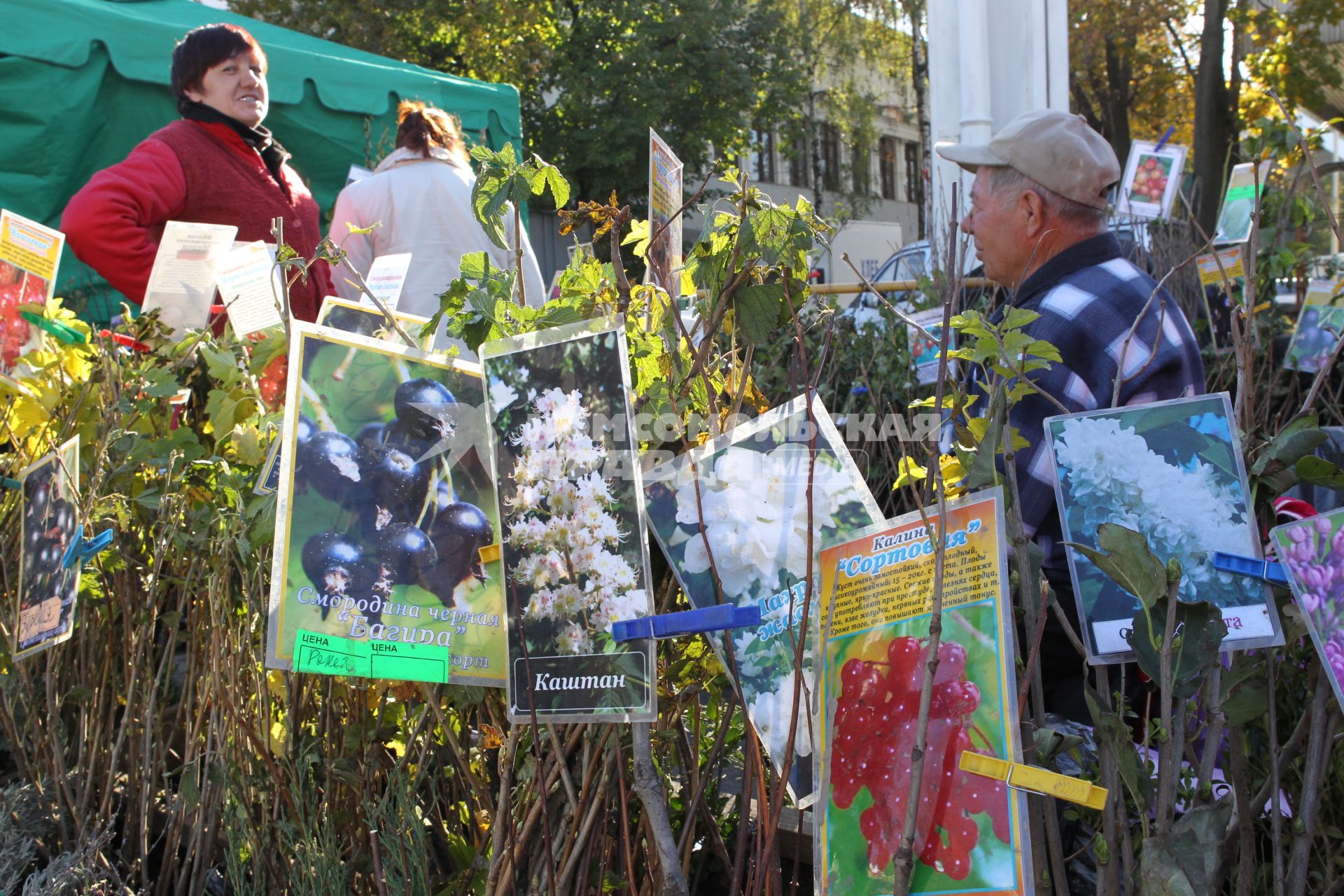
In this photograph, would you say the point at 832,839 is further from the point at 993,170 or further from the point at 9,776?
the point at 9,776

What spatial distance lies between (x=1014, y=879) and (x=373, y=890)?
0.98m

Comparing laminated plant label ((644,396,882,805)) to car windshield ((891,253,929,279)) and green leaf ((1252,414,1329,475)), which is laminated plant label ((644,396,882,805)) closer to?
Result: green leaf ((1252,414,1329,475))

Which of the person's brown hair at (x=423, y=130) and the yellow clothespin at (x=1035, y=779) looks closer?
the yellow clothespin at (x=1035, y=779)

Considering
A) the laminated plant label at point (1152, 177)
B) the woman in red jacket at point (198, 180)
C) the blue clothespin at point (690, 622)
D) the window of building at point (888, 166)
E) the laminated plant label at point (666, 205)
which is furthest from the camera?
the window of building at point (888, 166)

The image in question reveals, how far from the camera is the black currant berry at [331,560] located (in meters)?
1.23

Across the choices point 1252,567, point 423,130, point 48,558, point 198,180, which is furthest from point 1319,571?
point 198,180

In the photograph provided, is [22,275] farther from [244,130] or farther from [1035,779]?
[1035,779]

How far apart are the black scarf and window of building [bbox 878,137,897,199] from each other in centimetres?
3005

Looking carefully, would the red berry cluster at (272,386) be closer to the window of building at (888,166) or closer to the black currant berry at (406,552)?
the black currant berry at (406,552)

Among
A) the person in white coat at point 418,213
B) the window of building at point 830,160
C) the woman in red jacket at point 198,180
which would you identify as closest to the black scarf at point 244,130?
the woman in red jacket at point 198,180

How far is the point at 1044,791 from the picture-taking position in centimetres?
91

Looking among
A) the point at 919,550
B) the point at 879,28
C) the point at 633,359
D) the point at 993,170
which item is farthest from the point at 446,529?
the point at 879,28

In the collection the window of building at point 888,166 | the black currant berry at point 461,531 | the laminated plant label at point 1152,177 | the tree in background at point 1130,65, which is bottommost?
the black currant berry at point 461,531

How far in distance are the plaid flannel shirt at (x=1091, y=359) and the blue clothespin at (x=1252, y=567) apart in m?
0.72
